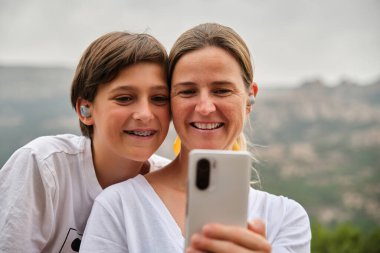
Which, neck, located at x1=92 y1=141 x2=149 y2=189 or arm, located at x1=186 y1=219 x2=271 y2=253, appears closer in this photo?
arm, located at x1=186 y1=219 x2=271 y2=253

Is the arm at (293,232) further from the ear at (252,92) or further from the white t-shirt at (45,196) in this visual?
the white t-shirt at (45,196)

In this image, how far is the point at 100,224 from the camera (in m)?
1.54

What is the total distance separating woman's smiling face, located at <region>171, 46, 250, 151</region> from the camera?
5.42 feet

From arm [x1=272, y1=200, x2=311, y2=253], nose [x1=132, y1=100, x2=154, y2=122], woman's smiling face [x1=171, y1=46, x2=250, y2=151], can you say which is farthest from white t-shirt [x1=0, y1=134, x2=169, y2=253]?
arm [x1=272, y1=200, x2=311, y2=253]

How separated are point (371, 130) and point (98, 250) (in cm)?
1344

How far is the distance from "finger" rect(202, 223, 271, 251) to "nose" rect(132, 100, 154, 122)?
2.24ft

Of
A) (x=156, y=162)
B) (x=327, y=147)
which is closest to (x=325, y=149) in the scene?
(x=327, y=147)

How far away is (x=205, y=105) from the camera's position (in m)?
1.61

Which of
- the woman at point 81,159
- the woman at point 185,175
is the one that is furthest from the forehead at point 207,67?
the woman at point 81,159

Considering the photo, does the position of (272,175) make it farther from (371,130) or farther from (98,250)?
(98,250)

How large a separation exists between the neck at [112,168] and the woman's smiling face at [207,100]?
0.42m

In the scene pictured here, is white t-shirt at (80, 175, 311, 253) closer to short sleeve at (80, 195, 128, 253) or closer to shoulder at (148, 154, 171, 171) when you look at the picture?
short sleeve at (80, 195, 128, 253)

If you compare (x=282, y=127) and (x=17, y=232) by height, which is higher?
(x=17, y=232)

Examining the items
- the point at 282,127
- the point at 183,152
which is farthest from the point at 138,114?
the point at 282,127
